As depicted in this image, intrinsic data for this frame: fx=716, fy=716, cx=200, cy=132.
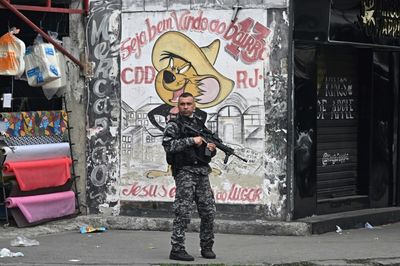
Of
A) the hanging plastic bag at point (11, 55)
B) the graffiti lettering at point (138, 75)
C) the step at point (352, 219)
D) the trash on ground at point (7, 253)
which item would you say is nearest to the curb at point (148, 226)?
the step at point (352, 219)

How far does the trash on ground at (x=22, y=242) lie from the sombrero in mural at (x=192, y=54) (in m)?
3.19

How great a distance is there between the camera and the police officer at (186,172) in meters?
8.30

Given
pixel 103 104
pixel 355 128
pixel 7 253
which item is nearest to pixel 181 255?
pixel 7 253

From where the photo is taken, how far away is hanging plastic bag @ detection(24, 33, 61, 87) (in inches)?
420

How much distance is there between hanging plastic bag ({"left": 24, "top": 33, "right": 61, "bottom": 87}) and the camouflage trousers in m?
3.31

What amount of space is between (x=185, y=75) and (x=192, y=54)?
33 cm

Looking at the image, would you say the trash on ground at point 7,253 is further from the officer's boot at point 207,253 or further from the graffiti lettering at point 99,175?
the graffiti lettering at point 99,175

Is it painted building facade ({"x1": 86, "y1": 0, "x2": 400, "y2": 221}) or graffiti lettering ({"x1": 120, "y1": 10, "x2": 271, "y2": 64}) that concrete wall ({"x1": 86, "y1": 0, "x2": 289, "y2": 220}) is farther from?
graffiti lettering ({"x1": 120, "y1": 10, "x2": 271, "y2": 64})

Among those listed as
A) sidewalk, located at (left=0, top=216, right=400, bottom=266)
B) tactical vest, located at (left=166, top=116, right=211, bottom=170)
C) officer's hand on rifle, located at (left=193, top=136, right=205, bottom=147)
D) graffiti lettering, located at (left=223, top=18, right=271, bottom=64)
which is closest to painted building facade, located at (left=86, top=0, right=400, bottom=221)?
graffiti lettering, located at (left=223, top=18, right=271, bottom=64)

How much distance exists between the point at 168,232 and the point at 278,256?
235 centimetres

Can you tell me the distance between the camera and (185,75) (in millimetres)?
10820

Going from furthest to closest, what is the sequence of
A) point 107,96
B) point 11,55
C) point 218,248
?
point 107,96 → point 11,55 → point 218,248

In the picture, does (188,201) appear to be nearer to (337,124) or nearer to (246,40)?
(246,40)

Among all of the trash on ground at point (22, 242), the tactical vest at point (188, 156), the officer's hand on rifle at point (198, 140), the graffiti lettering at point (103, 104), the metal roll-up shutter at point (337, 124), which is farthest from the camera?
the metal roll-up shutter at point (337, 124)
